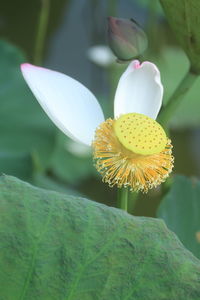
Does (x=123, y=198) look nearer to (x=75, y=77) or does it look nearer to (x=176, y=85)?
(x=176, y=85)

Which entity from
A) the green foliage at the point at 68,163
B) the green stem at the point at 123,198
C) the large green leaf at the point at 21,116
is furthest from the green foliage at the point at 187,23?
the green foliage at the point at 68,163

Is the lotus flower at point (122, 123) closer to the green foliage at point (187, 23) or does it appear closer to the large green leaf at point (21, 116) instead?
the green foliage at point (187, 23)

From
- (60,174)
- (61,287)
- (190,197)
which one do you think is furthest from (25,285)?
(60,174)

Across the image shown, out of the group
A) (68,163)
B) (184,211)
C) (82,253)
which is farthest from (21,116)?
(82,253)

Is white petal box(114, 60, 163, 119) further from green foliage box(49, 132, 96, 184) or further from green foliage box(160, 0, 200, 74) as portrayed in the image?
green foliage box(49, 132, 96, 184)

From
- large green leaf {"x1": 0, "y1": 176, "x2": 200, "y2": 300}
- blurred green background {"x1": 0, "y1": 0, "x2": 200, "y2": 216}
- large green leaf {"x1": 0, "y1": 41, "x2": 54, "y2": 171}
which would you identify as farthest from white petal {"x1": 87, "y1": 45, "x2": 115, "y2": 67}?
large green leaf {"x1": 0, "y1": 176, "x2": 200, "y2": 300}

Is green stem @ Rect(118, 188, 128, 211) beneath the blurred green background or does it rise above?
above
